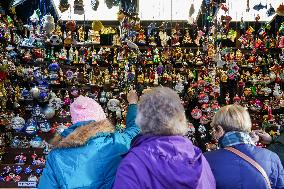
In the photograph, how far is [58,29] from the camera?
685 cm

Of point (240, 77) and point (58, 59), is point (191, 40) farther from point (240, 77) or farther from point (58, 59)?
point (58, 59)

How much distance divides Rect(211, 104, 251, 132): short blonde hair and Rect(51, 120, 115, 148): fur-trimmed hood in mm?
546

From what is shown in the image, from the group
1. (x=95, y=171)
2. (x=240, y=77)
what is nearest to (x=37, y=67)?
(x=240, y=77)

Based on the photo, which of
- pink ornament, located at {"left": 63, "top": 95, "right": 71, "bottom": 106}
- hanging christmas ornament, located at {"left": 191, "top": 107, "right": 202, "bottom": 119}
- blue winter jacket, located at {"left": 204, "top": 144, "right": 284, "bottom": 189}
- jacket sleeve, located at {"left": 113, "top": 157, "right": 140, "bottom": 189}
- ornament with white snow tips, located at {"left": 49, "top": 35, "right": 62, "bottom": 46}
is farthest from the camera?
hanging christmas ornament, located at {"left": 191, "top": 107, "right": 202, "bottom": 119}

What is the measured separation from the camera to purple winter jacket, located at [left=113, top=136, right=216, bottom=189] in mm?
1693

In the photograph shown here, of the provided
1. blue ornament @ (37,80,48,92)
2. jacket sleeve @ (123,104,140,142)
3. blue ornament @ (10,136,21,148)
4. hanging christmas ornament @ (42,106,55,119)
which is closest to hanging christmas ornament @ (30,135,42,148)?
blue ornament @ (10,136,21,148)

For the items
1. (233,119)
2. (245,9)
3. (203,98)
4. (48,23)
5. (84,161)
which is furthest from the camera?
(245,9)

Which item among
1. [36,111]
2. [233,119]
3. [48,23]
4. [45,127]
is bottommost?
[45,127]

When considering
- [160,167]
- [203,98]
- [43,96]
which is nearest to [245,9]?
[203,98]

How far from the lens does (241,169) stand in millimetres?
2127

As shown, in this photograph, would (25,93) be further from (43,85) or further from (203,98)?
(203,98)

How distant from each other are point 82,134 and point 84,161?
0.39ft

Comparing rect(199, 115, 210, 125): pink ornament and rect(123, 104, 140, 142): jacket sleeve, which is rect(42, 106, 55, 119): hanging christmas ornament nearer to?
rect(199, 115, 210, 125): pink ornament

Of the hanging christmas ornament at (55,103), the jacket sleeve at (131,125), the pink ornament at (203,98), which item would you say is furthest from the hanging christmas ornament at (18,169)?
the jacket sleeve at (131,125)
